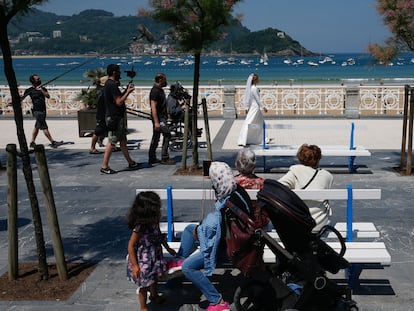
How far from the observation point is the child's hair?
15.5 feet

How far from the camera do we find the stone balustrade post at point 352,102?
1789cm

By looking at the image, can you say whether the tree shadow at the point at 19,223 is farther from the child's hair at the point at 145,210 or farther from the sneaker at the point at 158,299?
Result: the child's hair at the point at 145,210

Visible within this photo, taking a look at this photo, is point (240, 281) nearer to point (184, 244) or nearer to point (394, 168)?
point (184, 244)

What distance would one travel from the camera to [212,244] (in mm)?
4754

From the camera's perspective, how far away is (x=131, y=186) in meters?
9.50

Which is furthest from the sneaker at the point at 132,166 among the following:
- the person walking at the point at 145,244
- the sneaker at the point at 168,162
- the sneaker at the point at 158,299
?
the person walking at the point at 145,244

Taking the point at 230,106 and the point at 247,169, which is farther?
the point at 230,106

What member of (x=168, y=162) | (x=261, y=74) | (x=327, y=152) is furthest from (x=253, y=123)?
(x=261, y=74)

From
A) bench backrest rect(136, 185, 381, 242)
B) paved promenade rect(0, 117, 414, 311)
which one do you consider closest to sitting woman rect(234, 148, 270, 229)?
bench backrest rect(136, 185, 381, 242)

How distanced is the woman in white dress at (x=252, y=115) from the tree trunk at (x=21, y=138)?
733 cm

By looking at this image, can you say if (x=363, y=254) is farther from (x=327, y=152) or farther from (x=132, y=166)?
(x=132, y=166)

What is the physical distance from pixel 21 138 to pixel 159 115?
558 centimetres

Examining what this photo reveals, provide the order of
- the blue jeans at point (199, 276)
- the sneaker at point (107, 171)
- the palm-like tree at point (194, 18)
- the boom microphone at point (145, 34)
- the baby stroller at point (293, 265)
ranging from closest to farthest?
1. the baby stroller at point (293, 265)
2. the blue jeans at point (199, 276)
3. the boom microphone at point (145, 34)
4. the palm-like tree at point (194, 18)
5. the sneaker at point (107, 171)

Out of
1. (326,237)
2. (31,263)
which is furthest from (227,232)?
(31,263)
